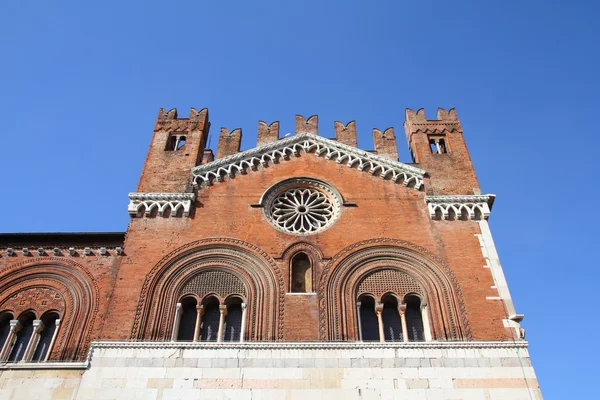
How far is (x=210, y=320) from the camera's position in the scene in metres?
14.6

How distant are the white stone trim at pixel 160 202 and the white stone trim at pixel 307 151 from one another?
0.78 meters

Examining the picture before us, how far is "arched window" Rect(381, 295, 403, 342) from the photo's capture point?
554 inches

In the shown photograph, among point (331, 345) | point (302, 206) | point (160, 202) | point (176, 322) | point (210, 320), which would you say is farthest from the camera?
point (302, 206)

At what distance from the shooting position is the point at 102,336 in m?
13.8

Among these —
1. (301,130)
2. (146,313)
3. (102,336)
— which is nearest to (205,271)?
(146,313)

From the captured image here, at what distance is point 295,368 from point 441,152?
8781 millimetres

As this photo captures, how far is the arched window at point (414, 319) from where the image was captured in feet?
46.2

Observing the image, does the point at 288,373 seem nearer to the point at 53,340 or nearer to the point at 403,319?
the point at 403,319

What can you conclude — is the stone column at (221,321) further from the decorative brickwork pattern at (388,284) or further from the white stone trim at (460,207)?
the white stone trim at (460,207)

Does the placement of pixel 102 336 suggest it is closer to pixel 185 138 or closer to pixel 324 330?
pixel 324 330

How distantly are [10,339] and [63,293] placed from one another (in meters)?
1.62

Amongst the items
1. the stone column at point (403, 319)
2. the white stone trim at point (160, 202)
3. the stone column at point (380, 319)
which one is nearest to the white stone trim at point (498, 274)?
the stone column at point (403, 319)

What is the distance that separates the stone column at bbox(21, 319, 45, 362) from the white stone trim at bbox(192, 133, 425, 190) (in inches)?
217

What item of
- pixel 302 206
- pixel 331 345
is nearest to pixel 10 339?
pixel 331 345
